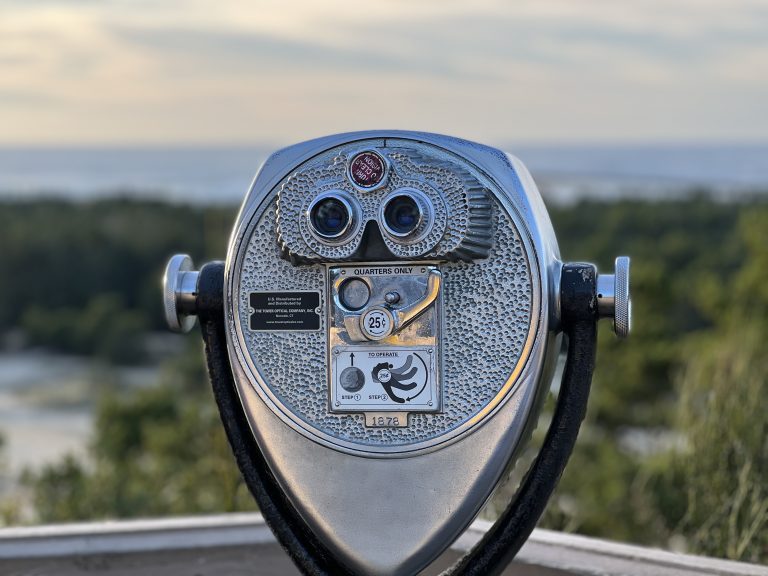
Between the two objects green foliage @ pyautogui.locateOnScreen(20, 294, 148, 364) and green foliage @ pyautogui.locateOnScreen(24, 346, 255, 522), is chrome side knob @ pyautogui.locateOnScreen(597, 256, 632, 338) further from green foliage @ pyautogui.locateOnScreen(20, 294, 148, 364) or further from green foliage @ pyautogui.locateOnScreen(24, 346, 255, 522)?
green foliage @ pyautogui.locateOnScreen(20, 294, 148, 364)

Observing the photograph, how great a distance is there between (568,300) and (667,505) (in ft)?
6.42

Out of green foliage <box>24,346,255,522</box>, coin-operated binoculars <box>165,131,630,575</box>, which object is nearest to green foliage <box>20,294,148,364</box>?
green foliage <box>24,346,255,522</box>

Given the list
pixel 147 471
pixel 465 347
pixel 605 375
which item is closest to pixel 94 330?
pixel 605 375

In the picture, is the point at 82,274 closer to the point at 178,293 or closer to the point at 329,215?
the point at 178,293

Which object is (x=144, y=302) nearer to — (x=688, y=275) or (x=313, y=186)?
(x=688, y=275)

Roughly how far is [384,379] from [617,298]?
1.31 feet

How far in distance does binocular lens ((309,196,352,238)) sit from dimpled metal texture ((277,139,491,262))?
15 millimetres

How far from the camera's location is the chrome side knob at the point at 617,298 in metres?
1.95

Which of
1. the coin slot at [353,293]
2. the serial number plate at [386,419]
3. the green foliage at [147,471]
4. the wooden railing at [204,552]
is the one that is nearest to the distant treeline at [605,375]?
the green foliage at [147,471]

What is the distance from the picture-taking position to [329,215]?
199cm

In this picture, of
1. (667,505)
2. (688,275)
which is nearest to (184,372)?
(688,275)

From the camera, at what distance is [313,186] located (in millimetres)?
2006

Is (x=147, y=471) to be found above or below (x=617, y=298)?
below

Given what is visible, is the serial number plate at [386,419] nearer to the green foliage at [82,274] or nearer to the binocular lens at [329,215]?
the binocular lens at [329,215]
